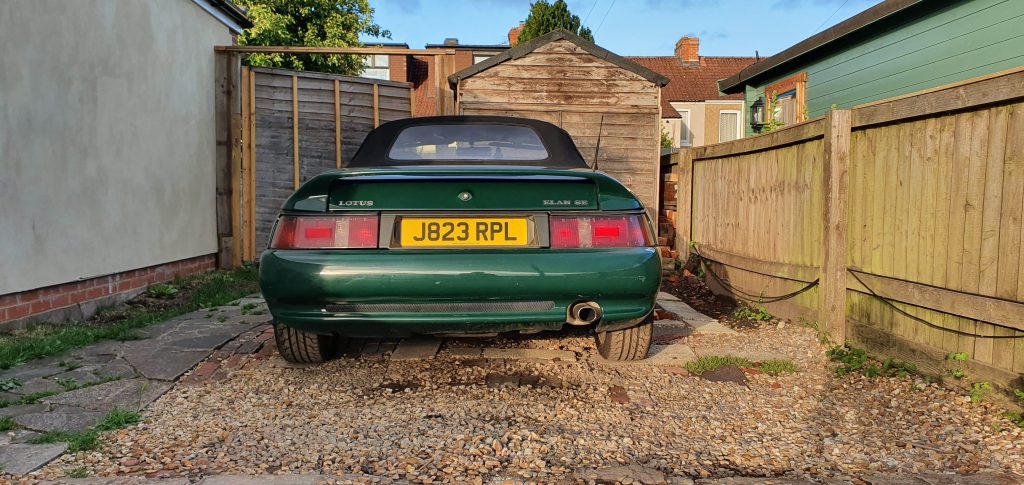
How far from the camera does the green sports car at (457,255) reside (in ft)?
9.66

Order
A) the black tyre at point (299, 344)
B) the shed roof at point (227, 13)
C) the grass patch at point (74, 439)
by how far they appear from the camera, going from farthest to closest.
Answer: the shed roof at point (227, 13) → the black tyre at point (299, 344) → the grass patch at point (74, 439)

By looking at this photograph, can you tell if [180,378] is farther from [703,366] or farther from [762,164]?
[762,164]

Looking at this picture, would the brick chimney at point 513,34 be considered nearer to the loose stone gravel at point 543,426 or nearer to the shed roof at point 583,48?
the shed roof at point 583,48

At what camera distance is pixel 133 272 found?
19.2ft

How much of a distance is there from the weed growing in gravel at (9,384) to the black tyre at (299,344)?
1.19m

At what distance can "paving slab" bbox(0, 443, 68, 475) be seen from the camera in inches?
89.1

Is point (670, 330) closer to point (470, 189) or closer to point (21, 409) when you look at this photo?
point (470, 189)

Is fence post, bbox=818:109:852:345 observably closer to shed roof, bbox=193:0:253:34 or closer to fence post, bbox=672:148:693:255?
fence post, bbox=672:148:693:255

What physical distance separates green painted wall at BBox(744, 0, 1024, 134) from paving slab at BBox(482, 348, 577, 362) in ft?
18.0

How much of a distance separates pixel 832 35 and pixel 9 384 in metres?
10.2

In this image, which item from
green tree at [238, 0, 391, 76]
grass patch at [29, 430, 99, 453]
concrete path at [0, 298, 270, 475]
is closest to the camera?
grass patch at [29, 430, 99, 453]

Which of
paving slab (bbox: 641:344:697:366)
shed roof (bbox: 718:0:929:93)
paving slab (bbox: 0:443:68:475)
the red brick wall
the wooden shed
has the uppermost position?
shed roof (bbox: 718:0:929:93)

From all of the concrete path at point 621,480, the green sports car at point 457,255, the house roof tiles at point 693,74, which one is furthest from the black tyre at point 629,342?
the house roof tiles at point 693,74

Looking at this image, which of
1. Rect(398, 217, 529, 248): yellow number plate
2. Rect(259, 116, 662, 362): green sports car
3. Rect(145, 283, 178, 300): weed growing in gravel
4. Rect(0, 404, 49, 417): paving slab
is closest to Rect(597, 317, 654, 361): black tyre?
Rect(259, 116, 662, 362): green sports car
